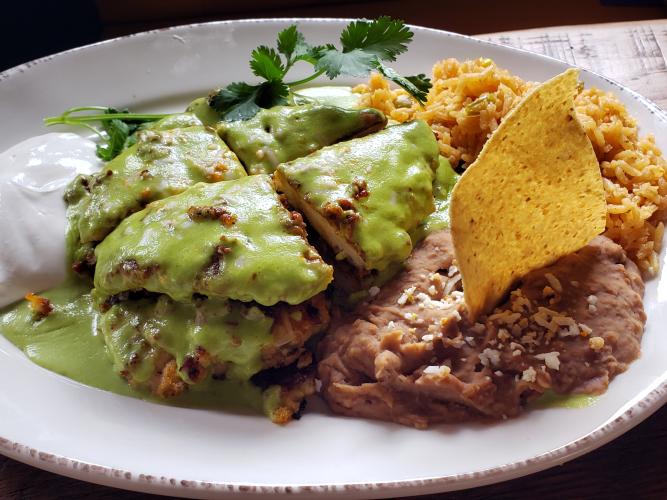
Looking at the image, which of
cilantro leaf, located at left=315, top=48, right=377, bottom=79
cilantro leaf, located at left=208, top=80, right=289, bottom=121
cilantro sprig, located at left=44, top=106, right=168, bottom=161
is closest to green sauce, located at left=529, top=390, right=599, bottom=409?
cilantro leaf, located at left=315, top=48, right=377, bottom=79

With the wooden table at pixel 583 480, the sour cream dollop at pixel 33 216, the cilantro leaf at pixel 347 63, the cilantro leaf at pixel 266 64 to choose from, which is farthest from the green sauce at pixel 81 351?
the cilantro leaf at pixel 347 63

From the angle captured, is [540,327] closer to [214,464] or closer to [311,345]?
[311,345]

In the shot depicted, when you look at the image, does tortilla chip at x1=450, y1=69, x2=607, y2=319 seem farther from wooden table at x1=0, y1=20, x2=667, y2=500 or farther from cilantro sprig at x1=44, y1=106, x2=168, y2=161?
cilantro sprig at x1=44, y1=106, x2=168, y2=161

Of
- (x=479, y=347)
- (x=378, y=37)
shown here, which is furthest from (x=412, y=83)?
(x=479, y=347)

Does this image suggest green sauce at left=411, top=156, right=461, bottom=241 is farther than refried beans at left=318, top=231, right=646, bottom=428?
Yes

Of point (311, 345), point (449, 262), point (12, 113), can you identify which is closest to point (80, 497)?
point (311, 345)

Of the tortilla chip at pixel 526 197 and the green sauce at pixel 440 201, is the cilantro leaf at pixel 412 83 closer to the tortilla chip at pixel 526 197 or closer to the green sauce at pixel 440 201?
the green sauce at pixel 440 201
